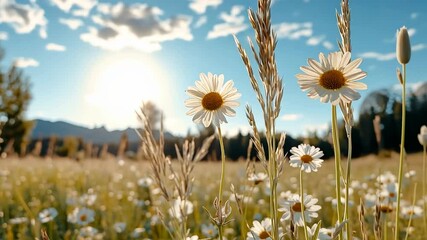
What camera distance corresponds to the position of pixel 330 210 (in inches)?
218

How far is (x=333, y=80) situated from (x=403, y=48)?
25cm

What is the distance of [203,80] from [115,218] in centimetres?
346

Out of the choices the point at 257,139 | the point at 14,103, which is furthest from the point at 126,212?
the point at 14,103

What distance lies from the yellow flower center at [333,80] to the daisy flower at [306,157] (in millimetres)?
433

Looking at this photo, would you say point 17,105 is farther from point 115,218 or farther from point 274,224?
point 274,224

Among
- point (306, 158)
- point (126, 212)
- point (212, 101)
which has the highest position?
point (212, 101)

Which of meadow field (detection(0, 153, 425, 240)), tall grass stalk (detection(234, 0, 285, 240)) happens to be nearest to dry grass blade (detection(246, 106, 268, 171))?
tall grass stalk (detection(234, 0, 285, 240))

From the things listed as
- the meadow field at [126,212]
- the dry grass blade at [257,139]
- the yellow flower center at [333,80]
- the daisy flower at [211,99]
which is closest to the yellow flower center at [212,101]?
the daisy flower at [211,99]

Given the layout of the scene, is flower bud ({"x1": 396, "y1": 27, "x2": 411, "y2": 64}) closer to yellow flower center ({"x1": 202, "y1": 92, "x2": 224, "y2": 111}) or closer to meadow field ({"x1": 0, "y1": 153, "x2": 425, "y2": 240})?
yellow flower center ({"x1": 202, "y1": 92, "x2": 224, "y2": 111})

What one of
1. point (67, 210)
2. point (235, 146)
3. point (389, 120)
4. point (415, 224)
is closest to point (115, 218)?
point (67, 210)

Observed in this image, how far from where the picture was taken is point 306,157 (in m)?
1.71

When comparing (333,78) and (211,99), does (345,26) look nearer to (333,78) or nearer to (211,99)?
(333,78)

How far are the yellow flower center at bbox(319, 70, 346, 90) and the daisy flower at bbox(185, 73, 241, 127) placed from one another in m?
0.37

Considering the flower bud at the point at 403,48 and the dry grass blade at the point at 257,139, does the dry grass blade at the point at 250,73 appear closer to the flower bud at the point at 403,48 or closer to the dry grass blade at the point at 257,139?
the dry grass blade at the point at 257,139
